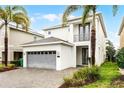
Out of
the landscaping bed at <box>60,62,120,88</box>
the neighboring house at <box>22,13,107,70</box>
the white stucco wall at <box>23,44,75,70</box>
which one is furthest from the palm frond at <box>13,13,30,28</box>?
the landscaping bed at <box>60,62,120,88</box>

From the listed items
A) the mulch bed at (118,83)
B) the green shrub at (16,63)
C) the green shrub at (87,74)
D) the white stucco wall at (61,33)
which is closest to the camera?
the mulch bed at (118,83)

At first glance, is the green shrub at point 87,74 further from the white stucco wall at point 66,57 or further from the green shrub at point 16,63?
the green shrub at point 16,63

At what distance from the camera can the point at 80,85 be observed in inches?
451

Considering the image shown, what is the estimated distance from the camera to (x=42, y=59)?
20.3 meters

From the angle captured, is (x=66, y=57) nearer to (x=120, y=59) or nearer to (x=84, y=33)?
(x=84, y=33)

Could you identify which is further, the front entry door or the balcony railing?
the front entry door

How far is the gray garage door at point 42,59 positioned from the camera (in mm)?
19438

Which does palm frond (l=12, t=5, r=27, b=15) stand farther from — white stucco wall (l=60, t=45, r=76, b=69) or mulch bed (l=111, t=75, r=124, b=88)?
mulch bed (l=111, t=75, r=124, b=88)

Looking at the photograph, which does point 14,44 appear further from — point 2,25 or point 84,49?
point 84,49

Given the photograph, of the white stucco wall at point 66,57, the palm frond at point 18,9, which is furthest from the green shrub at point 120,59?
the palm frond at point 18,9

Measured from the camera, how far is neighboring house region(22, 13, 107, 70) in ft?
63.1

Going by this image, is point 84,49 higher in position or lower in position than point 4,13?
lower
